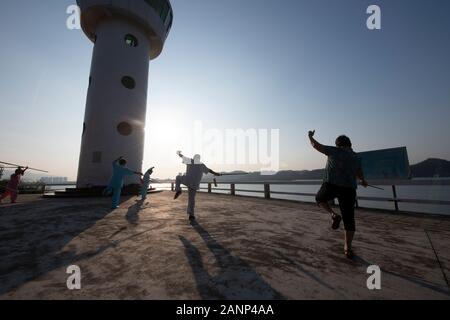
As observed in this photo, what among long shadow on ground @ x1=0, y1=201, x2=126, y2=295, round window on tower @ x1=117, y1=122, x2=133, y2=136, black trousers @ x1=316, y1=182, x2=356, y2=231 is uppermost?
round window on tower @ x1=117, y1=122, x2=133, y2=136

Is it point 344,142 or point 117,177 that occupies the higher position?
point 344,142

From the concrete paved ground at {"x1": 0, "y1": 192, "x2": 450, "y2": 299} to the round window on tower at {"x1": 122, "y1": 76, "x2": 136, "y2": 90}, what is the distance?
34.6 ft

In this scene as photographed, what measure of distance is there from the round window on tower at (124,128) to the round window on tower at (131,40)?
5.44 meters

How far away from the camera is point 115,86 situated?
41.5ft

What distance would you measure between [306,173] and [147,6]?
13656 centimetres

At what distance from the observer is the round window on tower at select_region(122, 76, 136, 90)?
1302 centimetres

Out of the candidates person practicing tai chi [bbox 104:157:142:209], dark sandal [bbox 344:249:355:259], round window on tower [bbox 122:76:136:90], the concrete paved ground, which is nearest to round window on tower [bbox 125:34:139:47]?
round window on tower [bbox 122:76:136:90]

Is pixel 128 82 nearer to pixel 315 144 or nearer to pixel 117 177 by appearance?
pixel 117 177

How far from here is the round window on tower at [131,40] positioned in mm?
13672

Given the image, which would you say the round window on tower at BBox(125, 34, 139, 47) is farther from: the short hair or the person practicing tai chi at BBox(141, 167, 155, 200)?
the short hair

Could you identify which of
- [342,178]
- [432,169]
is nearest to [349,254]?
[342,178]

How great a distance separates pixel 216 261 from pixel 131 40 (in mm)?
15989
